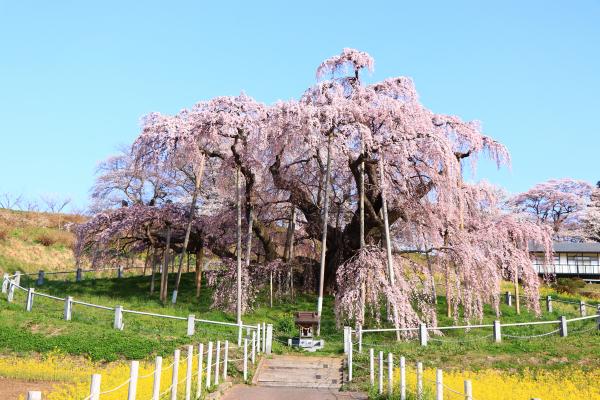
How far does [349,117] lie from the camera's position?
1003 inches

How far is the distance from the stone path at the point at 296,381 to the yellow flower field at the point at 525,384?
2.06m

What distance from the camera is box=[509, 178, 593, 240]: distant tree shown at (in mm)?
60094

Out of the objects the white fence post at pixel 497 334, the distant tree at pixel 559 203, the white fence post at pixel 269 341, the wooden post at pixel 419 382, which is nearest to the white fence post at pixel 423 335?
the white fence post at pixel 497 334

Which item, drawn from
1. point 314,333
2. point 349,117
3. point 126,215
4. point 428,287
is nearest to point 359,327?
point 314,333

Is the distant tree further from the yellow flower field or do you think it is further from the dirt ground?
the dirt ground

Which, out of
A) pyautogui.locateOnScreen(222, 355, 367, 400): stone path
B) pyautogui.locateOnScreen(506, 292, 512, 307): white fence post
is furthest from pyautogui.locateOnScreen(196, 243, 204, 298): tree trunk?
pyautogui.locateOnScreen(506, 292, 512, 307): white fence post

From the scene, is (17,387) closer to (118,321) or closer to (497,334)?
(118,321)

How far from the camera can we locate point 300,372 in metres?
18.2

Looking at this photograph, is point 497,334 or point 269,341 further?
point 497,334

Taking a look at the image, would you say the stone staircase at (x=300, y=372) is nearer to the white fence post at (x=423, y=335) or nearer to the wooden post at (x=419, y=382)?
the white fence post at (x=423, y=335)

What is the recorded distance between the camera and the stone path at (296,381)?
1500cm

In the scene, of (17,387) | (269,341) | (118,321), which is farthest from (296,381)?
(118,321)

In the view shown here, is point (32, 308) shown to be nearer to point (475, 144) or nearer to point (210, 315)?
point (210, 315)

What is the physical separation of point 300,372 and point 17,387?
27.1ft
